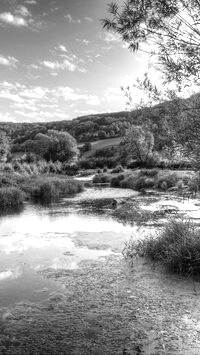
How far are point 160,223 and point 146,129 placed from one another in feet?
36.2

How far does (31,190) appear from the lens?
36.8 metres

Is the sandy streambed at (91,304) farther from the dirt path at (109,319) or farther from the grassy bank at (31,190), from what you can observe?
the grassy bank at (31,190)

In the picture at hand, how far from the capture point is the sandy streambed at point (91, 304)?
7.70m

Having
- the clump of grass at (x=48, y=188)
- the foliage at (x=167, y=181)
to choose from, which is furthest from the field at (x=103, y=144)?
the clump of grass at (x=48, y=188)

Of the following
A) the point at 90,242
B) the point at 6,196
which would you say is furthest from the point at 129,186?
the point at 90,242

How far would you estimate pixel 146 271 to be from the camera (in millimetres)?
12219

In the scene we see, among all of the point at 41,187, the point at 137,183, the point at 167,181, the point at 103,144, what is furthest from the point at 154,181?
the point at 103,144

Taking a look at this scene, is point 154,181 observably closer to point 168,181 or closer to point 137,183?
point 137,183

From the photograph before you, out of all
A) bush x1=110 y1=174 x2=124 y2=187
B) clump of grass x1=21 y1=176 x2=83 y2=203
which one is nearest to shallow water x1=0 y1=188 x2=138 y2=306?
clump of grass x1=21 y1=176 x2=83 y2=203

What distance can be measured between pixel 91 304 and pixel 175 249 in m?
3.62

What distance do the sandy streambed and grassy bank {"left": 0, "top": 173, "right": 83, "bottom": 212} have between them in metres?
14.4

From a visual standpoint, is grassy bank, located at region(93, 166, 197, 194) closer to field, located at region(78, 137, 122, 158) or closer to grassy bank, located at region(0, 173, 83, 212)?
grassy bank, located at region(0, 173, 83, 212)

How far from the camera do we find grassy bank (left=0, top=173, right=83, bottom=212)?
30.5 metres

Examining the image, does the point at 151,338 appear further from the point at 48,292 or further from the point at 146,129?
the point at 146,129
